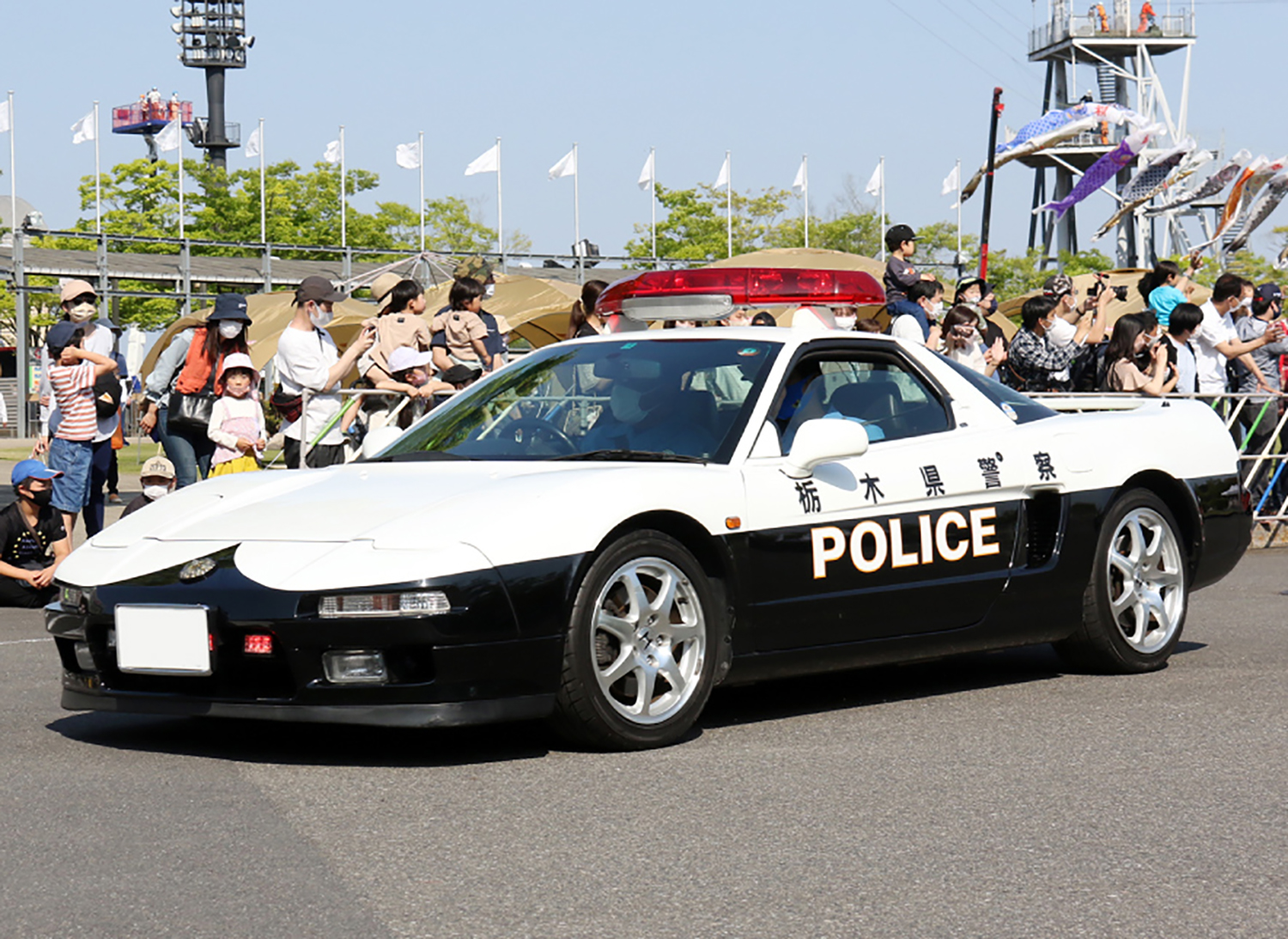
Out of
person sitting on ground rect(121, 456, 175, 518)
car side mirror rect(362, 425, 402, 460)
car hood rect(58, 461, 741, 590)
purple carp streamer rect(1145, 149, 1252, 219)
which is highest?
purple carp streamer rect(1145, 149, 1252, 219)

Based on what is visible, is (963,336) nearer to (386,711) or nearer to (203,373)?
(203,373)

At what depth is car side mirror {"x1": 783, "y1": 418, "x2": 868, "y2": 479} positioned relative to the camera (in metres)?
5.97

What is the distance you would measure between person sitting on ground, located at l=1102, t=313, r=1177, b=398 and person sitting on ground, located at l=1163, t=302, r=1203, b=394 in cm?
30

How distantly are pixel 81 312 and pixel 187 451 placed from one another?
3.46 feet

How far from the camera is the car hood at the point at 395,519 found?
5.23 meters

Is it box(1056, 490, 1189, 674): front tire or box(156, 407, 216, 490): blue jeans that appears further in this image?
box(156, 407, 216, 490): blue jeans

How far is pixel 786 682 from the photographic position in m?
7.16

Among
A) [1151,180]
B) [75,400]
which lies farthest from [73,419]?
[1151,180]

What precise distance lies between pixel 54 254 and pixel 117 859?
145 feet

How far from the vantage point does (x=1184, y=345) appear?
511 inches

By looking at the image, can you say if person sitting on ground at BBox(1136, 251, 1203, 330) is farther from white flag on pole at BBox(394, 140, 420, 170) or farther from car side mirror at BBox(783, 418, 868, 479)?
white flag on pole at BBox(394, 140, 420, 170)

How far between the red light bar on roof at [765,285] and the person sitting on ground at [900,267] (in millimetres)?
3166

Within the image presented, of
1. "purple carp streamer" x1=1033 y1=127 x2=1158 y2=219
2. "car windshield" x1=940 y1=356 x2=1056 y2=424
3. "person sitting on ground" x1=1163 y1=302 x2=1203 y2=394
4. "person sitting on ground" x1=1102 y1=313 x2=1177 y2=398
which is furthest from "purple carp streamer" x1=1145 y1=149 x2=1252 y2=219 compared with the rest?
"car windshield" x1=940 y1=356 x2=1056 y2=424

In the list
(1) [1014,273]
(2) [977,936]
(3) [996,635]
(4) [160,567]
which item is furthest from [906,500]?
(1) [1014,273]
